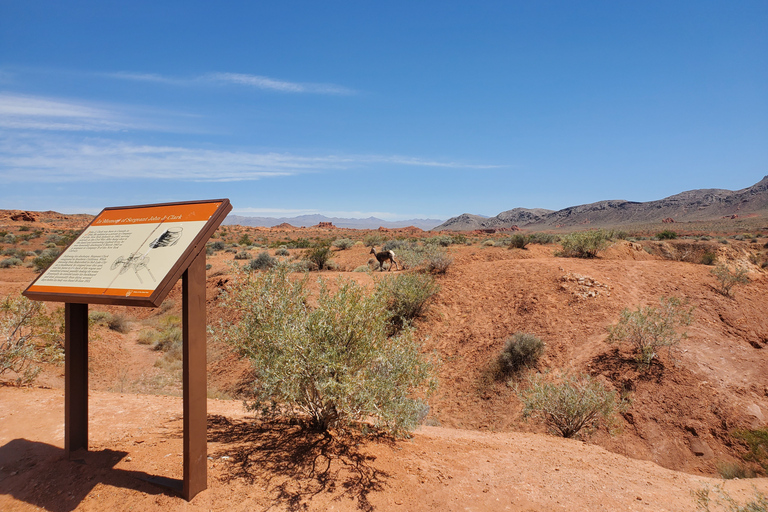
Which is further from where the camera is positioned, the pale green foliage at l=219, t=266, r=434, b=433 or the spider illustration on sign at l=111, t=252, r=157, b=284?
the pale green foliage at l=219, t=266, r=434, b=433

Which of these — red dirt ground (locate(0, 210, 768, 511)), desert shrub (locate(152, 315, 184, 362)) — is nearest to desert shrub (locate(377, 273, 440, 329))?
red dirt ground (locate(0, 210, 768, 511))

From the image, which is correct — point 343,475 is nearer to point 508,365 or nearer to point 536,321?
point 508,365

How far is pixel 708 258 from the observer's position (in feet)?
48.9

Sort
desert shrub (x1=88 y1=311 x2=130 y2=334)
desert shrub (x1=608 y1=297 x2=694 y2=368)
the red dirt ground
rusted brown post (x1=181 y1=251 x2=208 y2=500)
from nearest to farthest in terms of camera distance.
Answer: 1. rusted brown post (x1=181 y1=251 x2=208 y2=500)
2. the red dirt ground
3. desert shrub (x1=608 y1=297 x2=694 y2=368)
4. desert shrub (x1=88 y1=311 x2=130 y2=334)

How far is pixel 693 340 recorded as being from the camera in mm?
9422

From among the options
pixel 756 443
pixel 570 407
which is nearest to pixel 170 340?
pixel 570 407

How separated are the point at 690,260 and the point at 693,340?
27.3 ft

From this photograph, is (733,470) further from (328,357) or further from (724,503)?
(328,357)

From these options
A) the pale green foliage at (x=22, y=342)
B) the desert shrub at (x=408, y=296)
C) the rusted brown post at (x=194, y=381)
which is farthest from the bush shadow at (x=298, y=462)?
the desert shrub at (x=408, y=296)

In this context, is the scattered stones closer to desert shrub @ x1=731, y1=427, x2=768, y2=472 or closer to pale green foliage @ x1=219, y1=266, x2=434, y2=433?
desert shrub @ x1=731, y1=427, x2=768, y2=472

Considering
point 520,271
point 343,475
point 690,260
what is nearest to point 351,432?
point 343,475

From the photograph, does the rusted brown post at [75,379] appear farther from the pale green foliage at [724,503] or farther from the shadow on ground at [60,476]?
the pale green foliage at [724,503]

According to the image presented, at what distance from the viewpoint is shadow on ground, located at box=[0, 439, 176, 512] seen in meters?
3.86

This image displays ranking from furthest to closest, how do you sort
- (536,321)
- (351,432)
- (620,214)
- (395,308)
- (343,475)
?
1. (620,214)
2. (395,308)
3. (536,321)
4. (351,432)
5. (343,475)
